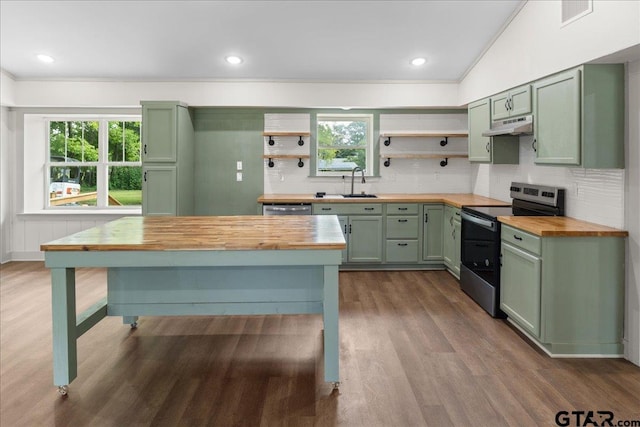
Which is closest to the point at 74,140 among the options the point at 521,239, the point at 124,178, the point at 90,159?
the point at 90,159

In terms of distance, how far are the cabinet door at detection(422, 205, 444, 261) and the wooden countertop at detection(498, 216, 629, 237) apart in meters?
1.93

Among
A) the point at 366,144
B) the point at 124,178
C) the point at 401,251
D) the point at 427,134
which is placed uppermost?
the point at 427,134

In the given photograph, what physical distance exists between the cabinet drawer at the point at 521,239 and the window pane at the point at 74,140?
17.7 feet

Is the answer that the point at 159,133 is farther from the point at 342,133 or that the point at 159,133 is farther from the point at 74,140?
the point at 342,133

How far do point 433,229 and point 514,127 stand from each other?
192 cm

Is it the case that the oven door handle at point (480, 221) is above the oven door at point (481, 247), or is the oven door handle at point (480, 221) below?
above

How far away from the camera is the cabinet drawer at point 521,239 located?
323cm

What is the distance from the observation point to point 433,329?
145 inches

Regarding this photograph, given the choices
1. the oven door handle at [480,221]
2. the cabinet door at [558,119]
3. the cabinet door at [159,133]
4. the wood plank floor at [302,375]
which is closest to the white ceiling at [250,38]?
the cabinet door at [159,133]

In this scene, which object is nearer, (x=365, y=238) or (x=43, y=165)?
(x=365, y=238)

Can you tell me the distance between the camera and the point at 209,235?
2922mm

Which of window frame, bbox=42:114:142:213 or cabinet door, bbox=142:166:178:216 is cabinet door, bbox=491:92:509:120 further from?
window frame, bbox=42:114:142:213

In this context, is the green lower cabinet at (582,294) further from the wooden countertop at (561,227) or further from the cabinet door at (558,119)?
the cabinet door at (558,119)

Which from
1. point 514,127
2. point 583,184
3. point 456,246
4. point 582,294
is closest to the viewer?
point 582,294
